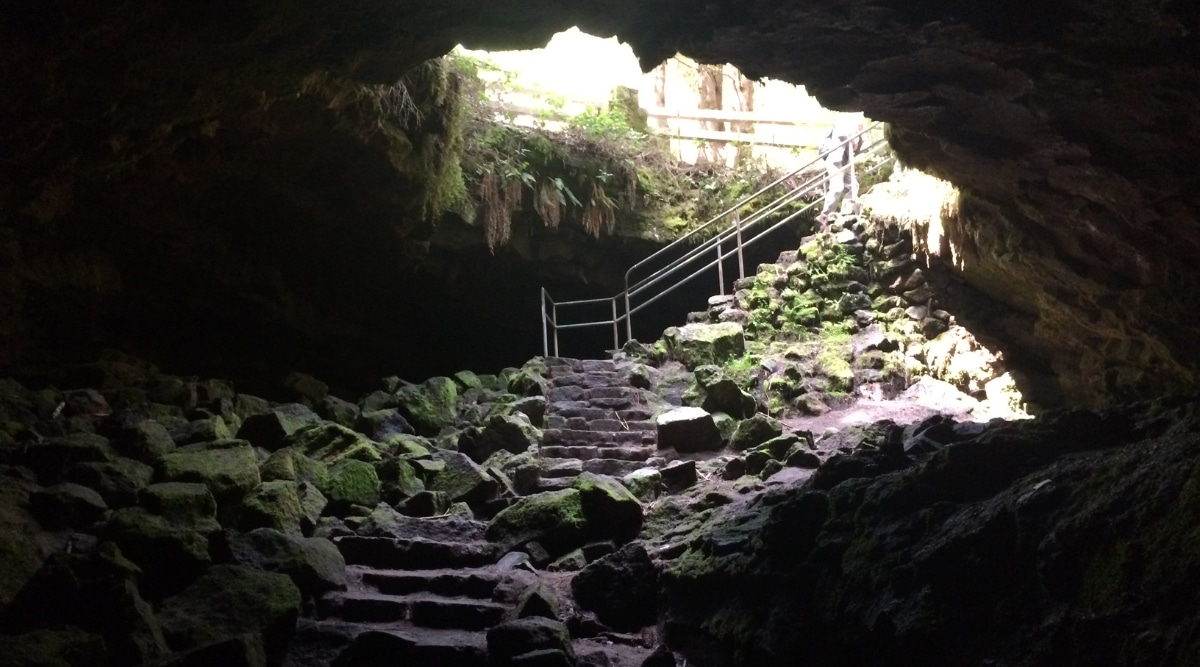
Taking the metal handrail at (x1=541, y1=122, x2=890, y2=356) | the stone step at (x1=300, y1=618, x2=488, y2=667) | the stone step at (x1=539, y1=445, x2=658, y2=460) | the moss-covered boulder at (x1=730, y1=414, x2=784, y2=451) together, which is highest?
the metal handrail at (x1=541, y1=122, x2=890, y2=356)

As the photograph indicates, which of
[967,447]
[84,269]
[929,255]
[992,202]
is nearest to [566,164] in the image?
[929,255]

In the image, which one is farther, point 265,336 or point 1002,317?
point 265,336

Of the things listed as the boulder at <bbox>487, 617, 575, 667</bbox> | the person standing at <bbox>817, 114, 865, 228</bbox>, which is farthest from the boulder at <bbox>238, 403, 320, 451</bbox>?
the person standing at <bbox>817, 114, 865, 228</bbox>

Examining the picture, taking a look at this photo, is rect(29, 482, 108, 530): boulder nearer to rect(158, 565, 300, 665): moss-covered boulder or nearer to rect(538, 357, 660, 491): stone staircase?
rect(158, 565, 300, 665): moss-covered boulder

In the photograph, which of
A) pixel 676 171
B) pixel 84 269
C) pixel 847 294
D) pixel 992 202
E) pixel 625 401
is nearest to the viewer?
pixel 992 202

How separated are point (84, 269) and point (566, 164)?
5866mm

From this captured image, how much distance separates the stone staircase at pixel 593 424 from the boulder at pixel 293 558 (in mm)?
2200

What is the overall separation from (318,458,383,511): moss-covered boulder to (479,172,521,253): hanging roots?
4.61 metres

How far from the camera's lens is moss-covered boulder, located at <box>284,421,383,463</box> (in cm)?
679

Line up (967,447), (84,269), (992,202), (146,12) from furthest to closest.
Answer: (84,269) < (992,202) < (146,12) < (967,447)

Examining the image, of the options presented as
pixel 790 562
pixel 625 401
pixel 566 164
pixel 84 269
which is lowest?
pixel 790 562

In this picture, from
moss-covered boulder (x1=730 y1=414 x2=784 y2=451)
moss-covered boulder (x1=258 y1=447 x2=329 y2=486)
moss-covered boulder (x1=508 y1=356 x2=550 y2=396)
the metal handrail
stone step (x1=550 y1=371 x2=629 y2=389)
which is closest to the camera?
moss-covered boulder (x1=258 y1=447 x2=329 y2=486)

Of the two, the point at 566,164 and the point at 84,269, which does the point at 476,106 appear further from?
the point at 84,269

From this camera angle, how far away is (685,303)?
13.0m
